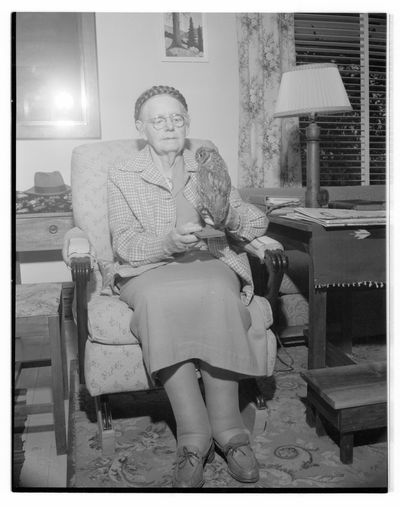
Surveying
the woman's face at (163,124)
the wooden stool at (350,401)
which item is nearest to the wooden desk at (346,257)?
the wooden stool at (350,401)

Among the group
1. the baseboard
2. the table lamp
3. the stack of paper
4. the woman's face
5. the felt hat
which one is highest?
the table lamp

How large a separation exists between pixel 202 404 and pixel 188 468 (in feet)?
0.64

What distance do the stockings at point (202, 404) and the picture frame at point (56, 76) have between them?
93 cm

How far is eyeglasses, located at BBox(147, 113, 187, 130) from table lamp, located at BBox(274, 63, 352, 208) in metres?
0.62

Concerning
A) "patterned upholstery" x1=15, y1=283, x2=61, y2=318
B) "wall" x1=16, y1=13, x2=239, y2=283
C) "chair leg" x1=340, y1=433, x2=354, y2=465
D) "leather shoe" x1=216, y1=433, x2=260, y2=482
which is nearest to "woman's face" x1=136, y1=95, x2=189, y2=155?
"wall" x1=16, y1=13, x2=239, y2=283

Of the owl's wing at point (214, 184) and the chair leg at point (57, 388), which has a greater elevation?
the owl's wing at point (214, 184)

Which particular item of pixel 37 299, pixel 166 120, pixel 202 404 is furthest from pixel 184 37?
pixel 202 404

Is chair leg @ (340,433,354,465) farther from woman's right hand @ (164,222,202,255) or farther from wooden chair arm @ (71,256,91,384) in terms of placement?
wooden chair arm @ (71,256,91,384)

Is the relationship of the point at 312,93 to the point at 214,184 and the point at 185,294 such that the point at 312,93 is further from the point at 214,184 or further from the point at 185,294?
the point at 185,294

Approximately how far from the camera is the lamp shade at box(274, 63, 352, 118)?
217 cm

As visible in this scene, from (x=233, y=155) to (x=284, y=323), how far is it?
927mm

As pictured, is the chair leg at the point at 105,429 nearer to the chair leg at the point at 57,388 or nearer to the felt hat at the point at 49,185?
the chair leg at the point at 57,388

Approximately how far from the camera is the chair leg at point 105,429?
5.60ft
